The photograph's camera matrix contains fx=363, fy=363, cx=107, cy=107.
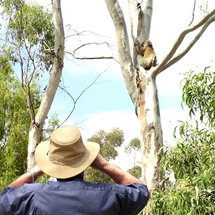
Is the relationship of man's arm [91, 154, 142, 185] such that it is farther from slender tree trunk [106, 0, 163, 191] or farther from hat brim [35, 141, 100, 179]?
slender tree trunk [106, 0, 163, 191]

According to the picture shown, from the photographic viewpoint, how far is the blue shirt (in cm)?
141

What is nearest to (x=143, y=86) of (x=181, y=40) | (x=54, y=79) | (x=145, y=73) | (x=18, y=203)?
(x=145, y=73)

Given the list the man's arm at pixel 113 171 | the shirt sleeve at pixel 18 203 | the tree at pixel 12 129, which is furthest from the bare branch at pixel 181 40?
the tree at pixel 12 129

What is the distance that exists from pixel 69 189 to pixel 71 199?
4 centimetres

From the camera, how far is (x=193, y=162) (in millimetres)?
4332

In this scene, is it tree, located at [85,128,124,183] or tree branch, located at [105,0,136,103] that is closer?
tree branch, located at [105,0,136,103]

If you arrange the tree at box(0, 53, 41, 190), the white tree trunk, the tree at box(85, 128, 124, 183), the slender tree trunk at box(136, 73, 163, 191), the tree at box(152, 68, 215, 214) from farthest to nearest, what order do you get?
the tree at box(85, 128, 124, 183)
the tree at box(0, 53, 41, 190)
the white tree trunk
the slender tree trunk at box(136, 73, 163, 191)
the tree at box(152, 68, 215, 214)

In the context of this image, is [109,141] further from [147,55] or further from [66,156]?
[66,156]

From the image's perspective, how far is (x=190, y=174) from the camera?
4.20 metres

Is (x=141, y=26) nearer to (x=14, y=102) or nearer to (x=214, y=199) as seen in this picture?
(x=214, y=199)

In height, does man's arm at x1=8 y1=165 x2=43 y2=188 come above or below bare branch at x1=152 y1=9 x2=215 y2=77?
below

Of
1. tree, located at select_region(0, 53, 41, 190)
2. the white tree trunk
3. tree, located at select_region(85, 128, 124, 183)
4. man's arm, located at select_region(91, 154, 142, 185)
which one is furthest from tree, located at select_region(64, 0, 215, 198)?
tree, located at select_region(85, 128, 124, 183)

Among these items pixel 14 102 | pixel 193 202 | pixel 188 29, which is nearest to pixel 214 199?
pixel 193 202

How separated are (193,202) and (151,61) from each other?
268cm
